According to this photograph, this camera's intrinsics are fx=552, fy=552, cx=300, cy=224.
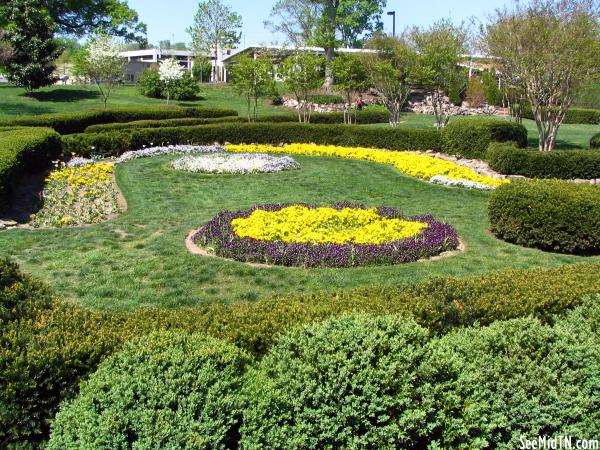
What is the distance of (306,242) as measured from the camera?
702cm

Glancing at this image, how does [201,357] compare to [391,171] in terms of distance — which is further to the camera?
[391,171]

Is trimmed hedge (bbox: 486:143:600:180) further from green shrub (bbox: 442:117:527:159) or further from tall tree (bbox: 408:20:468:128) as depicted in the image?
tall tree (bbox: 408:20:468:128)

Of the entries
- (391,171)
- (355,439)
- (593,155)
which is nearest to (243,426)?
(355,439)

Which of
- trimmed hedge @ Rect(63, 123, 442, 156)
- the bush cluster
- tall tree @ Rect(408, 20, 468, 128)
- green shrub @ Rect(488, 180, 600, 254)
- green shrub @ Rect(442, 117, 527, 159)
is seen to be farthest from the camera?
the bush cluster

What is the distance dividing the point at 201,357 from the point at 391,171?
459 inches

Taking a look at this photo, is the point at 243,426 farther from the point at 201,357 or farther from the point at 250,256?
the point at 250,256

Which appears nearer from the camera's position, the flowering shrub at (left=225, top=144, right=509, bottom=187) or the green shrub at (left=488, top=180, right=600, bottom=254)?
the green shrub at (left=488, top=180, right=600, bottom=254)

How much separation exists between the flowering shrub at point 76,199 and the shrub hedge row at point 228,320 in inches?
211

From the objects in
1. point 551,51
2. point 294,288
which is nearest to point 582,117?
point 551,51

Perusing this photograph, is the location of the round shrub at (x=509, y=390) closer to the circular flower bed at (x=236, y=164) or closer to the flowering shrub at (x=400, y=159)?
the flowering shrub at (x=400, y=159)

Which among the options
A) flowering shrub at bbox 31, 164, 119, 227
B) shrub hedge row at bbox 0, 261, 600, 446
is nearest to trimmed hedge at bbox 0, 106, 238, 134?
flowering shrub at bbox 31, 164, 119, 227

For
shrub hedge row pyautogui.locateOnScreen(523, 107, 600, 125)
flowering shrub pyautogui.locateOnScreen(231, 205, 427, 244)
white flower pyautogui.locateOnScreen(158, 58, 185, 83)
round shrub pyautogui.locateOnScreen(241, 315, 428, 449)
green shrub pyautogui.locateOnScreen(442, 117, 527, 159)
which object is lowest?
flowering shrub pyautogui.locateOnScreen(231, 205, 427, 244)

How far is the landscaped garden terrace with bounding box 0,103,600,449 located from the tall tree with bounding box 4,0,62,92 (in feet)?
51.2

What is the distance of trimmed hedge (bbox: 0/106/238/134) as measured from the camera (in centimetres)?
1786
